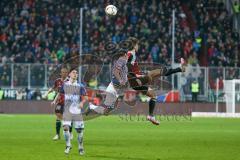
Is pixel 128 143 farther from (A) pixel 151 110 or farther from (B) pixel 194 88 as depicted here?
(B) pixel 194 88

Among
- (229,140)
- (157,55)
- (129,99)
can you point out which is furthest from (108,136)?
(157,55)

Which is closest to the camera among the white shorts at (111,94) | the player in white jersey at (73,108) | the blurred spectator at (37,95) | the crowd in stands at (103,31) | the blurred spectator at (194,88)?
the player in white jersey at (73,108)

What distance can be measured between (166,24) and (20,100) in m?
12.3

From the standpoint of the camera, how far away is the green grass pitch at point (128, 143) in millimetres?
18156

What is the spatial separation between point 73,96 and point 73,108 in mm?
311

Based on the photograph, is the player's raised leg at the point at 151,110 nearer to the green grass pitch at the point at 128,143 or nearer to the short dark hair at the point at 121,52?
the green grass pitch at the point at 128,143

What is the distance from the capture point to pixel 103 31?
159 feet

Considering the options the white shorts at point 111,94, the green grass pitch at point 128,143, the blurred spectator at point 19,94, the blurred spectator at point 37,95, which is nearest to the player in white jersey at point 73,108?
the green grass pitch at point 128,143

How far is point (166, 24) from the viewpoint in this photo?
4950 centimetres

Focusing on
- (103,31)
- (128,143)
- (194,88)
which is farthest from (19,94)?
(128,143)

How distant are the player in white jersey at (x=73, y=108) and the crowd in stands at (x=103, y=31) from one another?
84.9ft

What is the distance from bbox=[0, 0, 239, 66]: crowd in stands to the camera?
46.2 metres

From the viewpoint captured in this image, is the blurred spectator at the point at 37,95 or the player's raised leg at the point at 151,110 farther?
the blurred spectator at the point at 37,95

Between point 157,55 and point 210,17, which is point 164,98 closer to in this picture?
point 157,55
